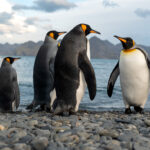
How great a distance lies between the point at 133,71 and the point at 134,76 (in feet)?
0.43

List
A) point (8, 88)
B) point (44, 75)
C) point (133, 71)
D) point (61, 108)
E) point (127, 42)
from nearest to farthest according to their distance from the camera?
point (61, 108)
point (133, 71)
point (127, 42)
point (44, 75)
point (8, 88)

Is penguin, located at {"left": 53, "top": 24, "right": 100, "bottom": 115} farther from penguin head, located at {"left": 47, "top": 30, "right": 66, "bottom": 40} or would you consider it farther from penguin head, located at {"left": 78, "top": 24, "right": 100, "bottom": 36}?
penguin head, located at {"left": 47, "top": 30, "right": 66, "bottom": 40}

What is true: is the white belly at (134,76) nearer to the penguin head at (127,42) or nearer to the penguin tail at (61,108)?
the penguin head at (127,42)

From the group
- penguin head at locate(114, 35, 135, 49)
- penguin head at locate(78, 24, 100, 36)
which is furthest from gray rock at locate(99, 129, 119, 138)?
penguin head at locate(114, 35, 135, 49)

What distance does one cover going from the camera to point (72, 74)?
508 cm

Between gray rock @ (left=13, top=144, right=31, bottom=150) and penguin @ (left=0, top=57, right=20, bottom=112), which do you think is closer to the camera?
gray rock @ (left=13, top=144, right=31, bottom=150)

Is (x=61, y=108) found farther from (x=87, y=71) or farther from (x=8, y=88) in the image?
(x=8, y=88)

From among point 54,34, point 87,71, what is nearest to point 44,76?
point 54,34

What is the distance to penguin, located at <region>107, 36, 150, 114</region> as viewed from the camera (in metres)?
6.24

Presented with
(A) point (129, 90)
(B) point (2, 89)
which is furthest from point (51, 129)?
(B) point (2, 89)

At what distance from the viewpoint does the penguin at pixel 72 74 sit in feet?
16.6

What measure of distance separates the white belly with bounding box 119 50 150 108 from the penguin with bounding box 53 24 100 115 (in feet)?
4.81

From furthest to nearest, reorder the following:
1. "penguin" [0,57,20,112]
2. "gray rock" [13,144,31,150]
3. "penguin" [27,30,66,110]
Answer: "penguin" [0,57,20,112], "penguin" [27,30,66,110], "gray rock" [13,144,31,150]

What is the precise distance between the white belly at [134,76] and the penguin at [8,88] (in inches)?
121
